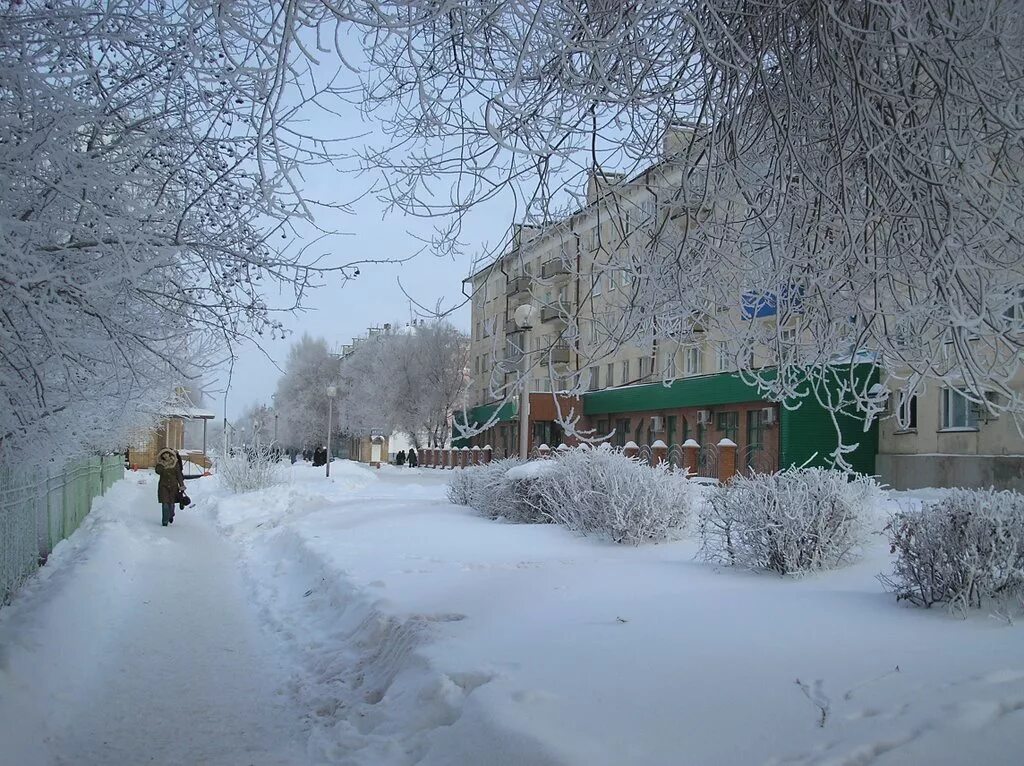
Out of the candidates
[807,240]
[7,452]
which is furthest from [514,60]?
[7,452]

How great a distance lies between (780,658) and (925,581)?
78.6 inches

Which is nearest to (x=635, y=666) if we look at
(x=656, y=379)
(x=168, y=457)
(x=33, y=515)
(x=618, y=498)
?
(x=656, y=379)

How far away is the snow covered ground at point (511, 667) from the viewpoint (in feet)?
13.8

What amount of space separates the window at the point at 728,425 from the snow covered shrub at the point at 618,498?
695 inches

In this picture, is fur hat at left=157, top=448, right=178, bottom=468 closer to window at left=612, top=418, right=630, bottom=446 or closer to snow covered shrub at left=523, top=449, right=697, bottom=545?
snow covered shrub at left=523, top=449, right=697, bottom=545

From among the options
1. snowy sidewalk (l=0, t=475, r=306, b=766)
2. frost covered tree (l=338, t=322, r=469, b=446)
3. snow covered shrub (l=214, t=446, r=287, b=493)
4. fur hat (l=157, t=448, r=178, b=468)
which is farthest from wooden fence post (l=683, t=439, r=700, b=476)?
frost covered tree (l=338, t=322, r=469, b=446)

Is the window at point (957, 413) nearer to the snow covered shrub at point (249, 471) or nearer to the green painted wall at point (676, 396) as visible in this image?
the green painted wall at point (676, 396)

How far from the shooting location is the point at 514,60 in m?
4.34

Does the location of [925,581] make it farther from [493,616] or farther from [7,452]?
[7,452]

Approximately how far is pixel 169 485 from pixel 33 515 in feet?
24.7

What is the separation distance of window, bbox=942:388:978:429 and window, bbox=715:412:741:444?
7.10 m

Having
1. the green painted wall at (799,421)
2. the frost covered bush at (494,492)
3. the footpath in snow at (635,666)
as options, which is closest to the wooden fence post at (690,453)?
the green painted wall at (799,421)

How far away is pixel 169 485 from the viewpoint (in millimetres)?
17688

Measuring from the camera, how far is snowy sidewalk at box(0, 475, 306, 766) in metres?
5.20
